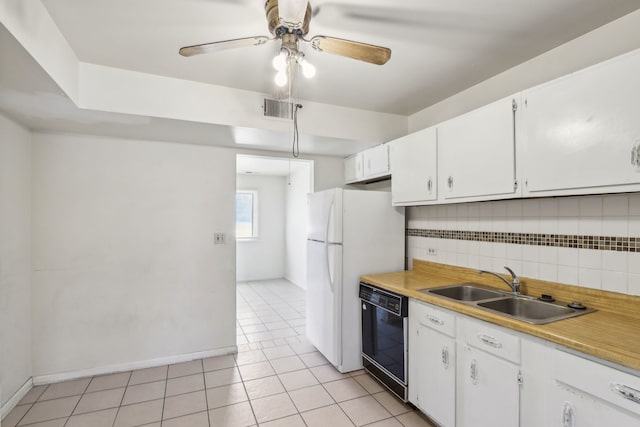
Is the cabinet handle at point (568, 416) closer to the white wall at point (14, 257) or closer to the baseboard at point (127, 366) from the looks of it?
the baseboard at point (127, 366)

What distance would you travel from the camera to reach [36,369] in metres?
2.68

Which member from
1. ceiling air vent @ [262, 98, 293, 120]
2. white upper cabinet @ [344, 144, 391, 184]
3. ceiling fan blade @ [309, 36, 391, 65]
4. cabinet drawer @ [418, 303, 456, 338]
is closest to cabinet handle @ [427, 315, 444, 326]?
cabinet drawer @ [418, 303, 456, 338]

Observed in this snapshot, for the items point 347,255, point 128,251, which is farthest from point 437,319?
point 128,251

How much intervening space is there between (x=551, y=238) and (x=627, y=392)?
1.04 metres

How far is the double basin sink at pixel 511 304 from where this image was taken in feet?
5.67

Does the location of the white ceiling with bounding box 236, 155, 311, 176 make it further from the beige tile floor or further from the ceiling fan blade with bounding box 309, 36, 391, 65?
the ceiling fan blade with bounding box 309, 36, 391, 65

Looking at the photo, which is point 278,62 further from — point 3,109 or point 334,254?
point 3,109

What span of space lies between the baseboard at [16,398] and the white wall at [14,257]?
30 millimetres

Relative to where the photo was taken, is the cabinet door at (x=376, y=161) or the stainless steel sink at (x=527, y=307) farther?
the cabinet door at (x=376, y=161)

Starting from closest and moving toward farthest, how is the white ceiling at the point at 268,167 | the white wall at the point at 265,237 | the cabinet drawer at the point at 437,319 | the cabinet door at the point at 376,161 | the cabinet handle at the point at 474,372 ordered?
the cabinet handle at the point at 474,372 < the cabinet drawer at the point at 437,319 < the cabinet door at the point at 376,161 < the white ceiling at the point at 268,167 < the white wall at the point at 265,237

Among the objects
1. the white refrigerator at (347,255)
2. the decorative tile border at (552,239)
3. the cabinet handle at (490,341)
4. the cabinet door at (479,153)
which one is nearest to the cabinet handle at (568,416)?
the cabinet handle at (490,341)

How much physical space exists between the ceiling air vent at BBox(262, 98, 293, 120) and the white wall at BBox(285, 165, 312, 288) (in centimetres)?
278

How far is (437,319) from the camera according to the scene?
2.02 meters

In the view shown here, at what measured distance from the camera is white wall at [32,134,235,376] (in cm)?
273
